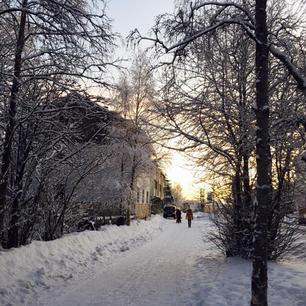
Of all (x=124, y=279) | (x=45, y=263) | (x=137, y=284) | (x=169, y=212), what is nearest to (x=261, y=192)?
(x=137, y=284)

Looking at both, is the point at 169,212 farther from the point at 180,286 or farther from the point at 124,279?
the point at 180,286

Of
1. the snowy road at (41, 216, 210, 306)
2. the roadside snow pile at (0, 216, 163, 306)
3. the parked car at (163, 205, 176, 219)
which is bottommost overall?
the snowy road at (41, 216, 210, 306)

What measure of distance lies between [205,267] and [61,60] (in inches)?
252

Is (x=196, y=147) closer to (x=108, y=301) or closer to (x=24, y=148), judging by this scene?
(x=24, y=148)

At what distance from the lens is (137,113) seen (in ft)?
74.1

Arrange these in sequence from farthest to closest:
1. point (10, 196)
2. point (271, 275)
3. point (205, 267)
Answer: point (205, 267), point (10, 196), point (271, 275)

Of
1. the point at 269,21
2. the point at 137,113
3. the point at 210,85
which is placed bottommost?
the point at 210,85

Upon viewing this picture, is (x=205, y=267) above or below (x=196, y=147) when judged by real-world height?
below

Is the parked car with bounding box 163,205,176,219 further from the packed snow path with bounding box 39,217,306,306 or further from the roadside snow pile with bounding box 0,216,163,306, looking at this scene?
the packed snow path with bounding box 39,217,306,306

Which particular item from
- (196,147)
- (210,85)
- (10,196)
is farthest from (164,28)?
(10,196)

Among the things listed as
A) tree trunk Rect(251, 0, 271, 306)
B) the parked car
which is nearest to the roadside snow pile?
tree trunk Rect(251, 0, 271, 306)

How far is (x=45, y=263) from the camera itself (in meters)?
7.96

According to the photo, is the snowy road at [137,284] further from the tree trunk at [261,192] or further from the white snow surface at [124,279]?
the tree trunk at [261,192]

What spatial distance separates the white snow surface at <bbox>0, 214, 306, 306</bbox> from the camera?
611cm
